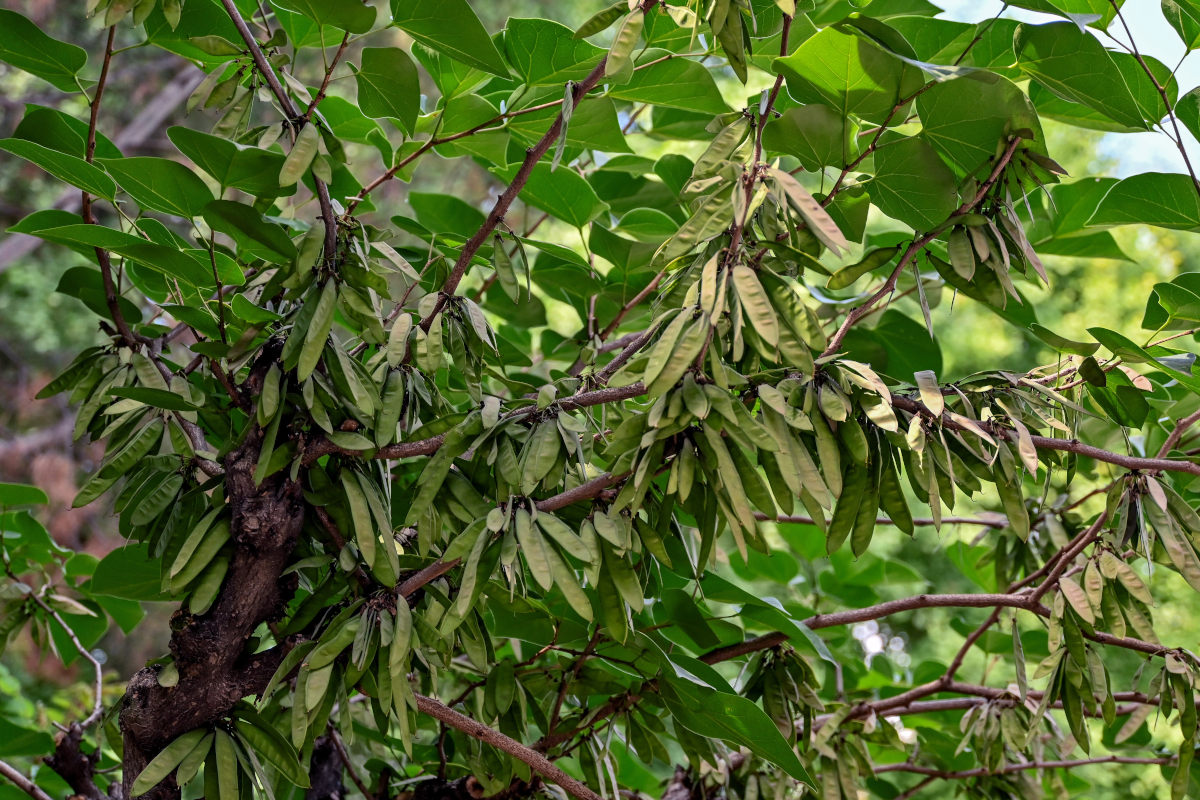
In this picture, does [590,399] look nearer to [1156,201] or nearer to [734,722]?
[734,722]

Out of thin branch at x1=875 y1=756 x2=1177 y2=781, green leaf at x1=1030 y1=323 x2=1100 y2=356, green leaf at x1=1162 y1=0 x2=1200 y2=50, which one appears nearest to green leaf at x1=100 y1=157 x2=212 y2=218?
green leaf at x1=1030 y1=323 x2=1100 y2=356

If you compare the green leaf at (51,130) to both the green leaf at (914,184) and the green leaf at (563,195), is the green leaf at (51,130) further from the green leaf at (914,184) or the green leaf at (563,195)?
the green leaf at (914,184)

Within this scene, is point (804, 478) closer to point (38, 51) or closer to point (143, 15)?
point (143, 15)

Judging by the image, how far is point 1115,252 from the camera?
3.74ft

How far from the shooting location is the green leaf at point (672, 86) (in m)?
0.92

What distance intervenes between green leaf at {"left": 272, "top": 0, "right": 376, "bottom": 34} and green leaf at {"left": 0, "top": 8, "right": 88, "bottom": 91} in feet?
0.95

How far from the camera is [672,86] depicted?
940 mm

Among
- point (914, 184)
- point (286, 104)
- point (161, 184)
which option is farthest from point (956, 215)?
point (161, 184)

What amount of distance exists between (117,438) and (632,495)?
55cm

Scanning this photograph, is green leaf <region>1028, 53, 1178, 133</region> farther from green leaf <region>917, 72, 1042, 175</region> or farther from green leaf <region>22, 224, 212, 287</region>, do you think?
green leaf <region>22, 224, 212, 287</region>

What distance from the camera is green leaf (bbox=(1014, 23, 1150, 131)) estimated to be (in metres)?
0.70

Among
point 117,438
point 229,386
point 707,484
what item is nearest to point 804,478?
point 707,484

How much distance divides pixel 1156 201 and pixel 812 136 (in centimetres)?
39

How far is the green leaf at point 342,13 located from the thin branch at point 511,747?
0.54 m
